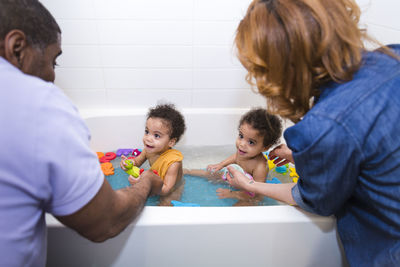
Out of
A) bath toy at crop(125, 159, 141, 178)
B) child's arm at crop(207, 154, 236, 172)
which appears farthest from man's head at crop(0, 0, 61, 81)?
child's arm at crop(207, 154, 236, 172)

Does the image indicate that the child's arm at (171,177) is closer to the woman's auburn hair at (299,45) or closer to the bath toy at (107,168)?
the bath toy at (107,168)

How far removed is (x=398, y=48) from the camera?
2.23ft

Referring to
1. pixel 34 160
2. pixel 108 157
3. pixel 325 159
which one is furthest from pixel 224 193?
pixel 34 160

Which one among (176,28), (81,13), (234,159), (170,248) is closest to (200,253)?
(170,248)

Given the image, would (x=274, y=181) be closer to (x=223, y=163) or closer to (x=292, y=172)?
(x=292, y=172)

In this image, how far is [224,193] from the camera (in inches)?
55.2

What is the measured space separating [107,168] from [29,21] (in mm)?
1101

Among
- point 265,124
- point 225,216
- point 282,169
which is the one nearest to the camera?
point 225,216

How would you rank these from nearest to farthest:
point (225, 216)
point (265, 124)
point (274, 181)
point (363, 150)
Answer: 1. point (363, 150)
2. point (225, 216)
3. point (265, 124)
4. point (274, 181)

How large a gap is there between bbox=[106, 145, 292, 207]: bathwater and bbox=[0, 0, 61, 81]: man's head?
86 cm

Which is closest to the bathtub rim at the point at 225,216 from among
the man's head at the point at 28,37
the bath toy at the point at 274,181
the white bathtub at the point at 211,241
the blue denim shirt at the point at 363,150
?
the white bathtub at the point at 211,241

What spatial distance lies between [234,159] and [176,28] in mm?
790

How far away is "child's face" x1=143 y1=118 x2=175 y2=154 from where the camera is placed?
134 cm

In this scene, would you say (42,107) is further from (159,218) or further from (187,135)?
(187,135)
